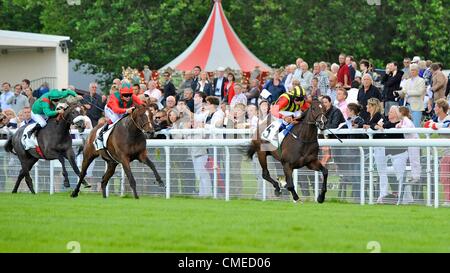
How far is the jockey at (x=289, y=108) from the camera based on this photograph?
50.7 ft

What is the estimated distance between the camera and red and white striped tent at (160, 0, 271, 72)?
27.2 m

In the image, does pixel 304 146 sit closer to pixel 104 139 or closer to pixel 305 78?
pixel 104 139

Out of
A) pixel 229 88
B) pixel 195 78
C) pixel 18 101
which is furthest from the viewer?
pixel 18 101

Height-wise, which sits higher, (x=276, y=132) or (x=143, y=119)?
(x=143, y=119)

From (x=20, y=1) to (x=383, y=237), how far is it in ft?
96.3

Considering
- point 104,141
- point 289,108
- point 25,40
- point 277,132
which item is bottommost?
point 104,141

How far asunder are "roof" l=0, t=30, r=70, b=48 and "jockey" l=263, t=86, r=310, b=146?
46.4 ft

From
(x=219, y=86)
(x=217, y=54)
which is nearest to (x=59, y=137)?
(x=219, y=86)

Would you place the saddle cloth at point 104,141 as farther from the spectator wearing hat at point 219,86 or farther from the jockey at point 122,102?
the spectator wearing hat at point 219,86

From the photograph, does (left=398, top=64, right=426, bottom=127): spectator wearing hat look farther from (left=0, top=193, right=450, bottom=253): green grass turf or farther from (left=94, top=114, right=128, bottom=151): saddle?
(left=94, top=114, right=128, bottom=151): saddle

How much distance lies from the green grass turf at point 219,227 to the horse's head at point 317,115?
1.02 metres

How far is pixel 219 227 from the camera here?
11094mm

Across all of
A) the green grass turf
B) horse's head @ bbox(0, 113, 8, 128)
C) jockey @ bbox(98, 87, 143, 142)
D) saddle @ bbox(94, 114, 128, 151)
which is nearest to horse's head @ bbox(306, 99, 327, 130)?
the green grass turf

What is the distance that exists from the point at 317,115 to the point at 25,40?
588 inches
